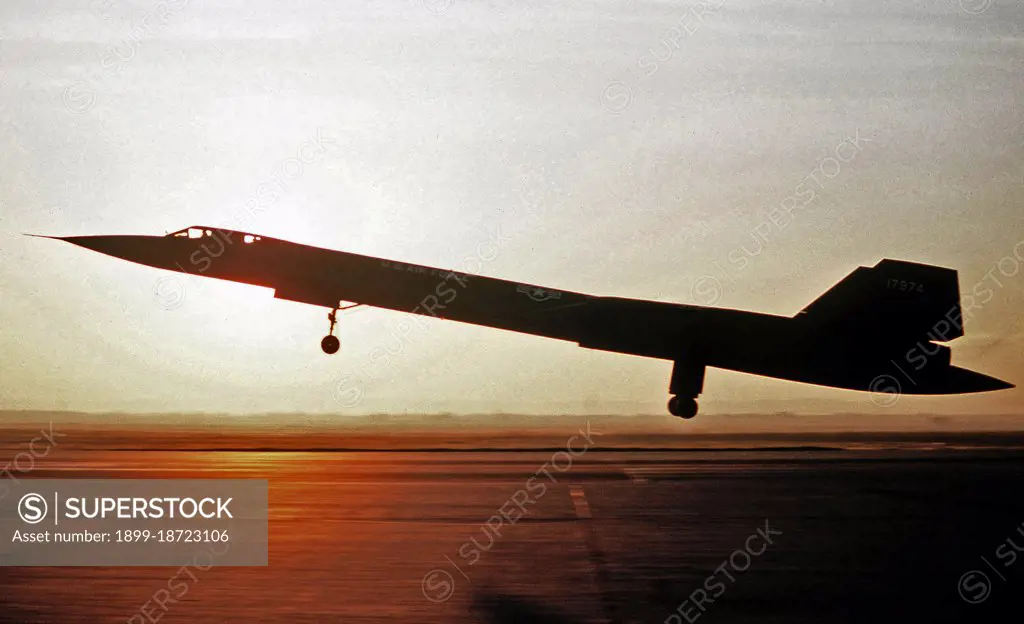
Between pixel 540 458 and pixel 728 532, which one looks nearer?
pixel 728 532

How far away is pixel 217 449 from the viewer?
133 ft

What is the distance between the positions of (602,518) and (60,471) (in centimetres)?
1595

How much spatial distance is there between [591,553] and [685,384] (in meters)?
21.6

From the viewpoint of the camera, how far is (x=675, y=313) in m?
37.0

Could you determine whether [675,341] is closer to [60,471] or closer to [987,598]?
[60,471]

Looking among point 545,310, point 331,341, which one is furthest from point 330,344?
point 545,310

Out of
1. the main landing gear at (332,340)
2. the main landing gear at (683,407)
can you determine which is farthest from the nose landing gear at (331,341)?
the main landing gear at (683,407)

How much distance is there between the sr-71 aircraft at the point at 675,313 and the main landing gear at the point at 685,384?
35 mm

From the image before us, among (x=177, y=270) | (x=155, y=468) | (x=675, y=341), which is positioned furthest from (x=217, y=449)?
(x=675, y=341)

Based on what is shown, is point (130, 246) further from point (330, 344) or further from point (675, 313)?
point (675, 313)

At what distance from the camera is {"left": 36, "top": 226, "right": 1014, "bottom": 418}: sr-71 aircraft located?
1382 inches

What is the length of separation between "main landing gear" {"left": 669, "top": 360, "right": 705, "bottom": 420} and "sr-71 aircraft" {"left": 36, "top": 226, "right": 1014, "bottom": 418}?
0.03 metres

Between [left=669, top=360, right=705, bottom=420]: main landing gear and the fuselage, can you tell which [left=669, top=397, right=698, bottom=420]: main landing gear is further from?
the fuselage

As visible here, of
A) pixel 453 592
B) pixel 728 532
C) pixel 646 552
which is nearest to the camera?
pixel 453 592
